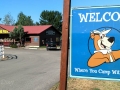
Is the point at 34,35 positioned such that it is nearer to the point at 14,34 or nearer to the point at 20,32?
the point at 20,32

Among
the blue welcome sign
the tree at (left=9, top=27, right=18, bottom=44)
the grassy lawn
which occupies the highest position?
the tree at (left=9, top=27, right=18, bottom=44)

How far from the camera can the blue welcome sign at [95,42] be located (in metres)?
4.64

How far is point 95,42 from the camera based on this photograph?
475 centimetres

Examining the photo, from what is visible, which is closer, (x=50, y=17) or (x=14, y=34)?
(x=14, y=34)

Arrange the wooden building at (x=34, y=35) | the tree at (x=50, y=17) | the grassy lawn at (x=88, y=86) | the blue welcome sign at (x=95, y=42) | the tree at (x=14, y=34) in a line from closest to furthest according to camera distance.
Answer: the blue welcome sign at (x=95, y=42)
the grassy lawn at (x=88, y=86)
the tree at (x=14, y=34)
the wooden building at (x=34, y=35)
the tree at (x=50, y=17)

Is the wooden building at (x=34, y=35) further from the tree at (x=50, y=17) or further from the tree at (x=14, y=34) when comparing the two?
the tree at (x=50, y=17)

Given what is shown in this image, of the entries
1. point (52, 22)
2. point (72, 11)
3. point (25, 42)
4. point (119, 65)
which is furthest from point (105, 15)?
point (52, 22)

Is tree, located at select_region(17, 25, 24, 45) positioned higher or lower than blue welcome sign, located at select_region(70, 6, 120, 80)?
higher

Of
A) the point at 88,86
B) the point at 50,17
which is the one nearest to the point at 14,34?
the point at 88,86

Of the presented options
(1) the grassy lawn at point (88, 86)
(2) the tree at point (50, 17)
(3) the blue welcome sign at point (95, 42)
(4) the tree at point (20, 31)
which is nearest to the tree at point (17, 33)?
(4) the tree at point (20, 31)

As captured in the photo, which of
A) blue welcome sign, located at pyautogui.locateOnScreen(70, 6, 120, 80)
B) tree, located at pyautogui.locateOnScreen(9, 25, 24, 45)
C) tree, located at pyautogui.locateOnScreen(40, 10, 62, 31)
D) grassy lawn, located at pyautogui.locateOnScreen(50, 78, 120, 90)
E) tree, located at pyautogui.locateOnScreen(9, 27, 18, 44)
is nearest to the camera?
blue welcome sign, located at pyautogui.locateOnScreen(70, 6, 120, 80)

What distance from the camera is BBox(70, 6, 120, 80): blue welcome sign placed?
4.64 meters

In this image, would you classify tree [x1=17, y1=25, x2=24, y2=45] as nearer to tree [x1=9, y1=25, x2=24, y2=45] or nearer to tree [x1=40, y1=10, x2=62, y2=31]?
tree [x1=9, y1=25, x2=24, y2=45]

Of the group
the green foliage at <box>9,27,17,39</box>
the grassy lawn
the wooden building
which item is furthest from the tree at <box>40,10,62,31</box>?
the grassy lawn
